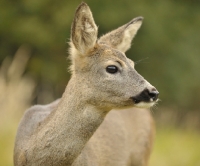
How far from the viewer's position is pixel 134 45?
22047 millimetres

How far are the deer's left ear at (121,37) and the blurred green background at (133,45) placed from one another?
9.50 metres

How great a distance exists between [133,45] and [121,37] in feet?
43.5

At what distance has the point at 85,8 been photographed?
25.6ft

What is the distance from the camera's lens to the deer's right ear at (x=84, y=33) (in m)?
7.88

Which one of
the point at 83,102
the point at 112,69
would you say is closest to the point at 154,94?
the point at 112,69

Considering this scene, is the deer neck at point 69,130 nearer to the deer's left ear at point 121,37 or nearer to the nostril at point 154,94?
the nostril at point 154,94

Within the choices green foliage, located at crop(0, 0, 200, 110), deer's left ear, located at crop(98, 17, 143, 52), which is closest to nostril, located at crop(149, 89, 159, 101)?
deer's left ear, located at crop(98, 17, 143, 52)

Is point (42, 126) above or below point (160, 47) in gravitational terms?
above

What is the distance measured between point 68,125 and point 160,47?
48.4 ft

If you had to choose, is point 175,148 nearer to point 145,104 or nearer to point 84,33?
point 84,33

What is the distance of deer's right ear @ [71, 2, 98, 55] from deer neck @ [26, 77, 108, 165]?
52 cm

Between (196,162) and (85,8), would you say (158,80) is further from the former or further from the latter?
(85,8)

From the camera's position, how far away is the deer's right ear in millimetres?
7877

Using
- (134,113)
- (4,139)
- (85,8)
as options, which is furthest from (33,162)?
(4,139)
